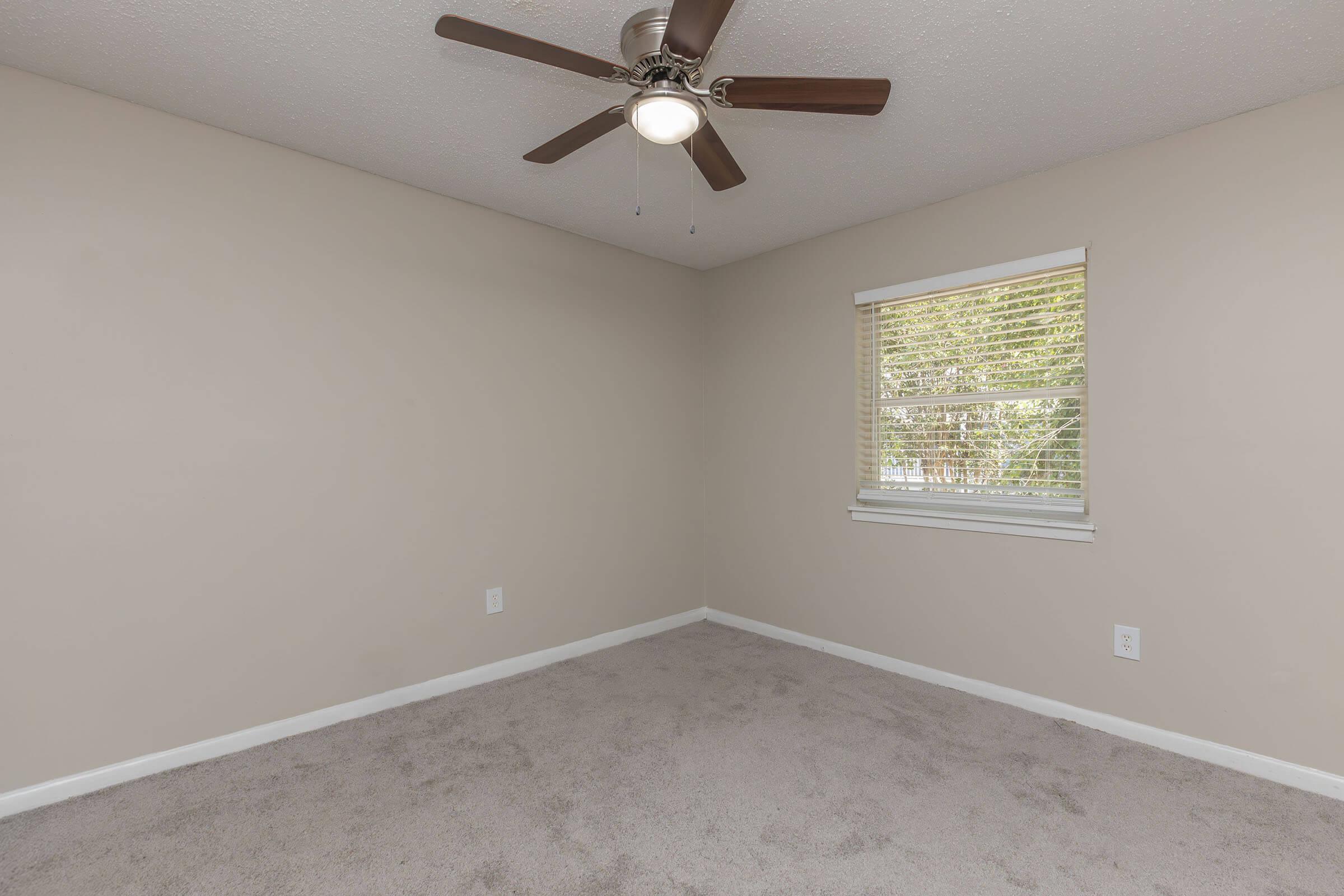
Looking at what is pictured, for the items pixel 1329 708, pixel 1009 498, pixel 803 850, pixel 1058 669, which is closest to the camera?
pixel 803 850

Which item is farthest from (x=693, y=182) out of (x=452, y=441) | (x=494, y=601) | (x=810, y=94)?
(x=494, y=601)

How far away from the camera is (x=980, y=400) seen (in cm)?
301

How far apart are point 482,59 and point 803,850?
252 centimetres

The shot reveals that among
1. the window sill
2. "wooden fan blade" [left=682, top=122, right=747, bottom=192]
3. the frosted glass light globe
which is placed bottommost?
the window sill

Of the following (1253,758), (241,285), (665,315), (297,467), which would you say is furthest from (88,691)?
(1253,758)

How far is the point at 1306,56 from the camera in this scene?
196cm

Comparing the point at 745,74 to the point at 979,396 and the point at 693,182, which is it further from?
the point at 979,396

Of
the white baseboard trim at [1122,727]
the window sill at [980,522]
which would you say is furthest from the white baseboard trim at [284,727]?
the window sill at [980,522]

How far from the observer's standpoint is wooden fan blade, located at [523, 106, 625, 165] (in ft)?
5.92

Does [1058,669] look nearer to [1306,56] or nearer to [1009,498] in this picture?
[1009,498]

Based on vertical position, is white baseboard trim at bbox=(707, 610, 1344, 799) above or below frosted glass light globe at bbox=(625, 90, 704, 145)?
→ below

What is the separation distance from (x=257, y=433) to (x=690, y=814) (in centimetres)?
211

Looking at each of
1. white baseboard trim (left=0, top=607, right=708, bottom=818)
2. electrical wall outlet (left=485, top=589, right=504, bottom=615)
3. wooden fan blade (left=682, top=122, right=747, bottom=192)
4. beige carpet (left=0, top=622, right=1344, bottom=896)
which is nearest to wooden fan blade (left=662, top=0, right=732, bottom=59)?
wooden fan blade (left=682, top=122, right=747, bottom=192)

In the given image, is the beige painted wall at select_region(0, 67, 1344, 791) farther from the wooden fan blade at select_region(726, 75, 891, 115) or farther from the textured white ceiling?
the wooden fan blade at select_region(726, 75, 891, 115)
